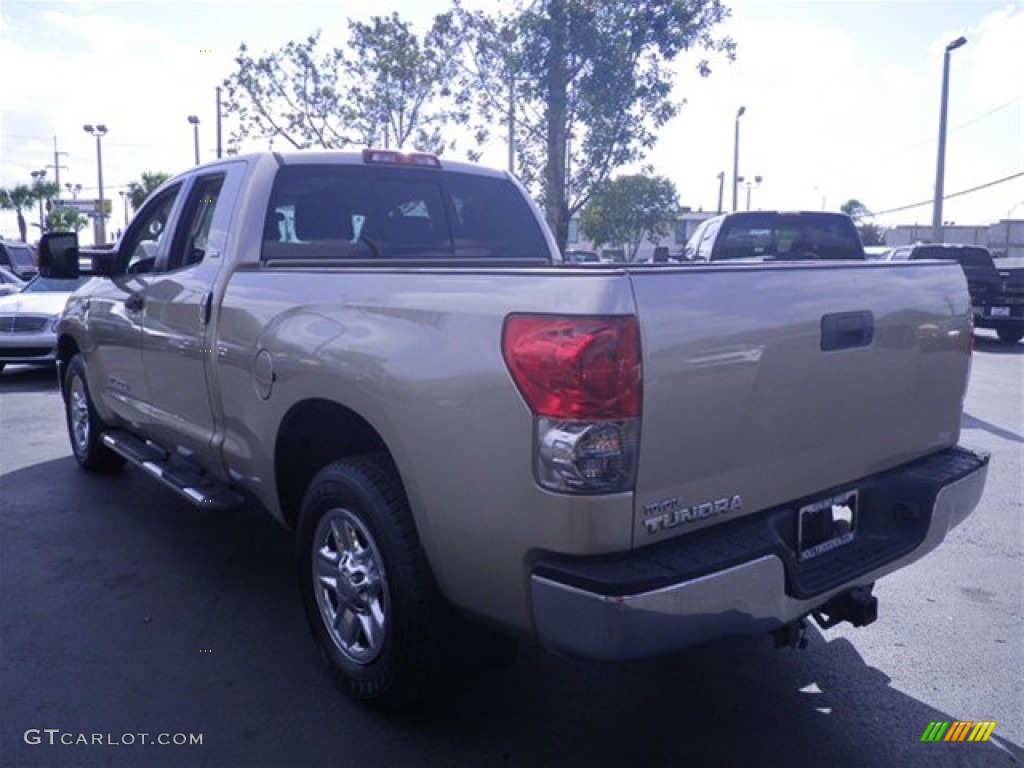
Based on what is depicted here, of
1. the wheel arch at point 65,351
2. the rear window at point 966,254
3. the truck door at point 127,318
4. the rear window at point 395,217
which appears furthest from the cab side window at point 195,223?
the rear window at point 966,254

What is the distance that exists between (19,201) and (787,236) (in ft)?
217

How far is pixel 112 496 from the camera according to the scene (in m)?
6.16

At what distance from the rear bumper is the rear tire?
4731mm

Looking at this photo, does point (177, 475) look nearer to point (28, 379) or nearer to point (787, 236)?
point (787, 236)

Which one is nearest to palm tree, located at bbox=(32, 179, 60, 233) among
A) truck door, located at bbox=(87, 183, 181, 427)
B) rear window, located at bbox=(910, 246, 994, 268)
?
rear window, located at bbox=(910, 246, 994, 268)

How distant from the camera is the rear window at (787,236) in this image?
1052 cm

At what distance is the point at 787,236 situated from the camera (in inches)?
422

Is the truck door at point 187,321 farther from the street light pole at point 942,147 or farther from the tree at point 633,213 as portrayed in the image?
the tree at point 633,213

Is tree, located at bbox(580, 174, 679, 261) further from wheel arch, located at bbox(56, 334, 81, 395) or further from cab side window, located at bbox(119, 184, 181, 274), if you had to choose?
cab side window, located at bbox(119, 184, 181, 274)

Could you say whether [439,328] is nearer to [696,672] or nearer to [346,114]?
[696,672]

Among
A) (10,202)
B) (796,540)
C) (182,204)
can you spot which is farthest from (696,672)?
(10,202)

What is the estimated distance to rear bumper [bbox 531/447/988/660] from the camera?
2.39m

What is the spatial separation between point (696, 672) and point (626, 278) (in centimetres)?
192

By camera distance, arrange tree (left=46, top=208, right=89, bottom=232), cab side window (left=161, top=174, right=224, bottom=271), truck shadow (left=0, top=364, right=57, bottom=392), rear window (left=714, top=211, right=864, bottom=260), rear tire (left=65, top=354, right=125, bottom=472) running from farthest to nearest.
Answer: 1. tree (left=46, top=208, right=89, bottom=232)
2. truck shadow (left=0, top=364, right=57, bottom=392)
3. rear window (left=714, top=211, right=864, bottom=260)
4. rear tire (left=65, top=354, right=125, bottom=472)
5. cab side window (left=161, top=174, right=224, bottom=271)
